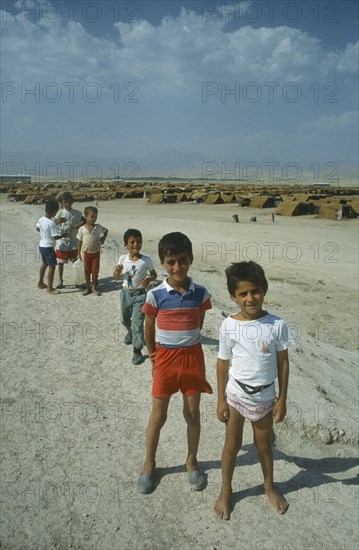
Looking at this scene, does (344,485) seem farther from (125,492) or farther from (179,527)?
(125,492)

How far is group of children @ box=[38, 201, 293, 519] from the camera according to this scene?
2424 millimetres

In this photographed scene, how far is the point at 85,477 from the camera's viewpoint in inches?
119

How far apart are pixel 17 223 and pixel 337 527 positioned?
16.8 meters

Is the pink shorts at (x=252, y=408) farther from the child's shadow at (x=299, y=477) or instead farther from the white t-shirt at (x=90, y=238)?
the white t-shirt at (x=90, y=238)

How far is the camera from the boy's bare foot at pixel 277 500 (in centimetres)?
271

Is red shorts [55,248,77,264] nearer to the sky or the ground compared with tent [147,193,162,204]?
nearer to the ground

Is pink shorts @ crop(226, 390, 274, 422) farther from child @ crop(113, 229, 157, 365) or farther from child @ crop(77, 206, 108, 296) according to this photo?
child @ crop(77, 206, 108, 296)

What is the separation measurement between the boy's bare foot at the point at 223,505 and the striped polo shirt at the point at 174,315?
40.1 inches

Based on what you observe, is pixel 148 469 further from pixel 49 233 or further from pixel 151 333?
pixel 49 233

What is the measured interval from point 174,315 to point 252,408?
0.76 m

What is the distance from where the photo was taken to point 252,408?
2.46m

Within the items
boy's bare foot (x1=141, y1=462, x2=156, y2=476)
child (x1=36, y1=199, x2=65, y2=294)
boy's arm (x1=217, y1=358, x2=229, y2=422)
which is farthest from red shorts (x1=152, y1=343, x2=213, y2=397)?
child (x1=36, y1=199, x2=65, y2=294)

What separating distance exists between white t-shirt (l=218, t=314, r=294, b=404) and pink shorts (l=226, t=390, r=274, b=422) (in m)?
0.13

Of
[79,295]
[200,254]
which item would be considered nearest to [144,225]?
[200,254]
